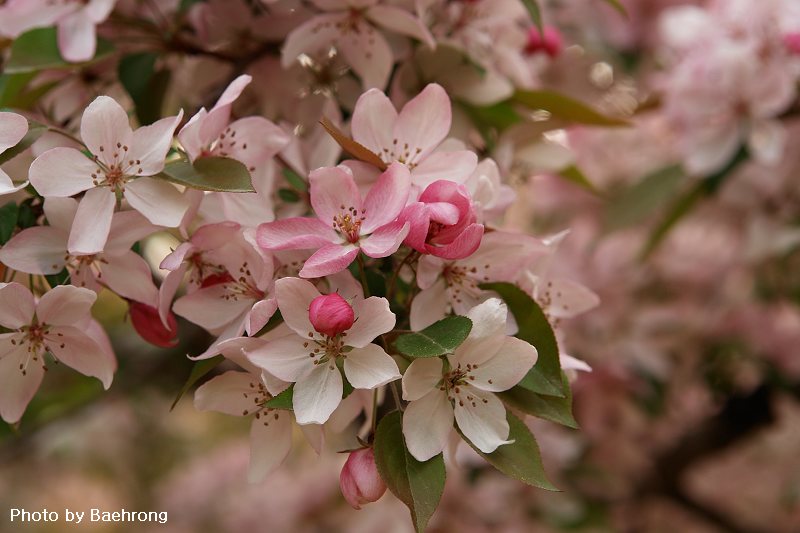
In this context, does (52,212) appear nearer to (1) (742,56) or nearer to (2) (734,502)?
(1) (742,56)

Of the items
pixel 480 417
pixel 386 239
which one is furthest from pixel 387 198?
pixel 480 417

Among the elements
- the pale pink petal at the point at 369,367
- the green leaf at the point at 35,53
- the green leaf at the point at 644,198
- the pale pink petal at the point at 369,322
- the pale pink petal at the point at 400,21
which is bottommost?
the green leaf at the point at 644,198

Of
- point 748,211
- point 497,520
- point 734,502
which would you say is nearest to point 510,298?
point 748,211

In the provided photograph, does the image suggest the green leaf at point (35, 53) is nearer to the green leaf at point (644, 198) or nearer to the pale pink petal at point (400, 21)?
the pale pink petal at point (400, 21)

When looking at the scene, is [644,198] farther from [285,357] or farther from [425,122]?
[285,357]

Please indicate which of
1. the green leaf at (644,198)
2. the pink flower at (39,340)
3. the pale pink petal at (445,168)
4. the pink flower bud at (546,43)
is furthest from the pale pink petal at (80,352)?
the green leaf at (644,198)

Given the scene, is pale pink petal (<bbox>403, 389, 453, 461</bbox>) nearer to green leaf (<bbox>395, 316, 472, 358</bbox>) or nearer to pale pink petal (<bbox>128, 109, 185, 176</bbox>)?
green leaf (<bbox>395, 316, 472, 358</bbox>)
